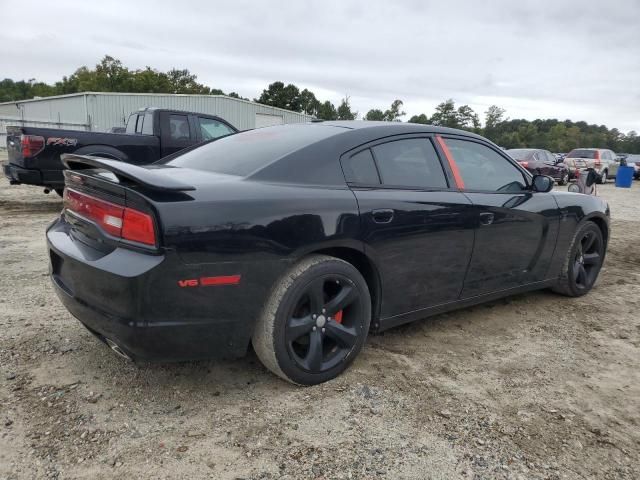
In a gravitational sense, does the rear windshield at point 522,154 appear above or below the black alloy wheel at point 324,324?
above

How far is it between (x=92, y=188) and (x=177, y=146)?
6503 millimetres

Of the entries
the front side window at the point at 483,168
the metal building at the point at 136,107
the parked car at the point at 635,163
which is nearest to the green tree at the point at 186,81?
the metal building at the point at 136,107

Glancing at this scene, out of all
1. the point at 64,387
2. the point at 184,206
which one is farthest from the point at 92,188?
the point at 64,387

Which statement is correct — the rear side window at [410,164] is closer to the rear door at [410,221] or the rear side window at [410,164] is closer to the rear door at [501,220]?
the rear door at [410,221]

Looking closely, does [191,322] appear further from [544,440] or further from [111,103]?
[111,103]

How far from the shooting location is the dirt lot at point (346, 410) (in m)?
2.11

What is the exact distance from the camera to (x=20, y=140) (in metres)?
7.28

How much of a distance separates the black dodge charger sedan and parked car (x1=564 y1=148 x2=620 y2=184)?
20704mm

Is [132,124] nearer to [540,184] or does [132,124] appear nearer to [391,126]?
[391,126]

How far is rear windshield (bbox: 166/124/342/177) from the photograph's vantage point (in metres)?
2.83

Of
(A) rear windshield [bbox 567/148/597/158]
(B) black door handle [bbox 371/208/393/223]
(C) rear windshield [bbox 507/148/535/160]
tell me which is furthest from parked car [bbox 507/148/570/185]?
(B) black door handle [bbox 371/208/393/223]

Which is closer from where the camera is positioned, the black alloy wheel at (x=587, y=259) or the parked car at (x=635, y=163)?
the black alloy wheel at (x=587, y=259)

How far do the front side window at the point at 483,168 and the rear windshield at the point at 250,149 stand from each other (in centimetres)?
96

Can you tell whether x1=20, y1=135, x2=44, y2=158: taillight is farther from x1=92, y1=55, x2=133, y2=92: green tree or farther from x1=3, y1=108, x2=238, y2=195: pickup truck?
x1=92, y1=55, x2=133, y2=92: green tree
